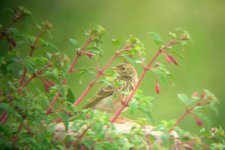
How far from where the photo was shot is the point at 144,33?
8.90m

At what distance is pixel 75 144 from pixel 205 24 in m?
6.14

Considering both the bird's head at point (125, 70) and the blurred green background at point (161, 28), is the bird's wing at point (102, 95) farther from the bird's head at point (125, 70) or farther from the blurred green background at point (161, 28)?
the blurred green background at point (161, 28)

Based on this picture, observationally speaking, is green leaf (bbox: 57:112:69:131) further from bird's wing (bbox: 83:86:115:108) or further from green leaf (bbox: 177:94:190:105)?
bird's wing (bbox: 83:86:115:108)

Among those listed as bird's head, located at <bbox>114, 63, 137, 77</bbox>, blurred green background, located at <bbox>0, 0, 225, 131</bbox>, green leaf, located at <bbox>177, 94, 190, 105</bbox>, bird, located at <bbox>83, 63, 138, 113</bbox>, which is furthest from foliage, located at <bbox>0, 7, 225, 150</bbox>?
blurred green background, located at <bbox>0, 0, 225, 131</bbox>

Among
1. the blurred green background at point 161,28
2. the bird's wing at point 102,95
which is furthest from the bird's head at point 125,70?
the blurred green background at point 161,28

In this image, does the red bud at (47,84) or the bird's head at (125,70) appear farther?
the bird's head at (125,70)

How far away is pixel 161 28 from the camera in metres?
8.96

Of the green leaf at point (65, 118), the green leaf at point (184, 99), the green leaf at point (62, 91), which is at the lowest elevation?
the green leaf at point (65, 118)

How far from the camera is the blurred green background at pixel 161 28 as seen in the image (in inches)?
318

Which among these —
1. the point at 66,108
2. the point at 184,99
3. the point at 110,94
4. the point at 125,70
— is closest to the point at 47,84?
the point at 66,108

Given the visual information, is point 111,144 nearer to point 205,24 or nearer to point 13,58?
point 13,58

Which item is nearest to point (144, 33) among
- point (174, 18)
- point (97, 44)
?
point (174, 18)

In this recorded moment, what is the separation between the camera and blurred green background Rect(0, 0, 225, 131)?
318 inches

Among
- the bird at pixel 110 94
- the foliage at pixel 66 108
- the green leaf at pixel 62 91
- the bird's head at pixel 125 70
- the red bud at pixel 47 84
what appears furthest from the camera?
→ the bird's head at pixel 125 70
